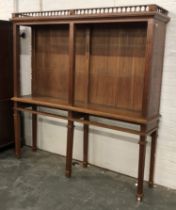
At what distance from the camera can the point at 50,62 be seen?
139 inches

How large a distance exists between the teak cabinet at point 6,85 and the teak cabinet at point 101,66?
0.31 meters

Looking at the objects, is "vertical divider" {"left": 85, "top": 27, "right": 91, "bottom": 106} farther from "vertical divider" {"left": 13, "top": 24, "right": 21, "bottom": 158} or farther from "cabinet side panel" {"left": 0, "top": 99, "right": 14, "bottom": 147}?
"cabinet side panel" {"left": 0, "top": 99, "right": 14, "bottom": 147}

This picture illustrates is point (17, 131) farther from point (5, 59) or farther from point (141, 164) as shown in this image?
point (141, 164)

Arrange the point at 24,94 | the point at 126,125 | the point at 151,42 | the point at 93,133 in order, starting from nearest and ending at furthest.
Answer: the point at 151,42, the point at 126,125, the point at 93,133, the point at 24,94

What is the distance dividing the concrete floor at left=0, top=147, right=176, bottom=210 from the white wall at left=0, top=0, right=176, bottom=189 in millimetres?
158

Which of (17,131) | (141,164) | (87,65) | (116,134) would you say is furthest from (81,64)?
(141,164)

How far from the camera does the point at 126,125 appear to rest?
318 centimetres

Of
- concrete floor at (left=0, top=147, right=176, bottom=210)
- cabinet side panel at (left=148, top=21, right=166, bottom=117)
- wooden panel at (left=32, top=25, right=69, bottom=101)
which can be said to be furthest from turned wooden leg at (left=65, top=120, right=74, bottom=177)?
cabinet side panel at (left=148, top=21, right=166, bottom=117)

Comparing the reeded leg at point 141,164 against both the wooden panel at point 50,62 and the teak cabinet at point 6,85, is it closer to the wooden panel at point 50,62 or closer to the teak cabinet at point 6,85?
the wooden panel at point 50,62

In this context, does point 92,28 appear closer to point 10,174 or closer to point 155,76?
point 155,76

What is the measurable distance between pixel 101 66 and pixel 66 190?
142 centimetres

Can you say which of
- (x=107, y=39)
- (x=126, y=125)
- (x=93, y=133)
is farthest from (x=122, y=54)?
(x=93, y=133)

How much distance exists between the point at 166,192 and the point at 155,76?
1273mm

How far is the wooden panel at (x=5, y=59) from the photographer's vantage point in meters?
3.61
